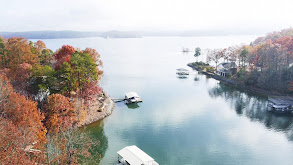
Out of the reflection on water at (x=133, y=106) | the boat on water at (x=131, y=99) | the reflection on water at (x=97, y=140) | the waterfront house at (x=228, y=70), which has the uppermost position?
the waterfront house at (x=228, y=70)

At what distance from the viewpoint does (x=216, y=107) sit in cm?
3138

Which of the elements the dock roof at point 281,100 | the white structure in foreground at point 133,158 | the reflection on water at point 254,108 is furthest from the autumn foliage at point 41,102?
the dock roof at point 281,100

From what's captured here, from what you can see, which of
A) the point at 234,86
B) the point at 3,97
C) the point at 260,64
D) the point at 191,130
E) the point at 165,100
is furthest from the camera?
the point at 234,86

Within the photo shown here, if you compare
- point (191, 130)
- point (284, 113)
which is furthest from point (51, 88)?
point (284, 113)

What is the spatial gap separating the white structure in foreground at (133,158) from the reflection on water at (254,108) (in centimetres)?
1559

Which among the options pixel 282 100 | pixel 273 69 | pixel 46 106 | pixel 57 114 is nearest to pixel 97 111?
pixel 57 114

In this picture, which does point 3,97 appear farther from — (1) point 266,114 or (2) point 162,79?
(2) point 162,79

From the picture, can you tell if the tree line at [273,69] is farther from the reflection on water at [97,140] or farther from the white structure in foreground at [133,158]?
the reflection on water at [97,140]

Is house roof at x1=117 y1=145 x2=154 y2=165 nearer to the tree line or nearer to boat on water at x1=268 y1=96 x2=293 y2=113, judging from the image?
boat on water at x1=268 y1=96 x2=293 y2=113

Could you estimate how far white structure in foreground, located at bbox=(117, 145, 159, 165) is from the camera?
53.0 feet

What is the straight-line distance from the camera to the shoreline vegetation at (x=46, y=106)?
42.4 feet

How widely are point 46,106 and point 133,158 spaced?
30.9 ft

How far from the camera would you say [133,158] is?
1652 cm

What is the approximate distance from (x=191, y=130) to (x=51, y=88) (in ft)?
53.6
